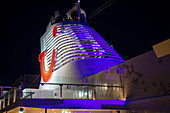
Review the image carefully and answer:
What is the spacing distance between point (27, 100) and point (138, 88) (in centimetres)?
479

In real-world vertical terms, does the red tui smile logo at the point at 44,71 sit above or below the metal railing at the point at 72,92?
above

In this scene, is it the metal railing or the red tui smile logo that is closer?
the metal railing

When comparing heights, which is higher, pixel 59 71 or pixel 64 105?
pixel 59 71

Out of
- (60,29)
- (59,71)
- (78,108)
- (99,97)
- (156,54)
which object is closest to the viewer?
(156,54)

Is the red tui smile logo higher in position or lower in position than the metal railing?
higher

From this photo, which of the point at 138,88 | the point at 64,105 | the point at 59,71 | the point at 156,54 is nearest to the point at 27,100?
the point at 64,105

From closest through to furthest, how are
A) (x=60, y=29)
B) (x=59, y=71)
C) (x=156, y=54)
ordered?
(x=156, y=54) → (x=59, y=71) → (x=60, y=29)

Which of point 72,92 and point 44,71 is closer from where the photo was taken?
point 72,92

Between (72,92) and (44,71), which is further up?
(44,71)

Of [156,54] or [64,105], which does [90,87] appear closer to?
[64,105]

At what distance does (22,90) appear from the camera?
380 inches

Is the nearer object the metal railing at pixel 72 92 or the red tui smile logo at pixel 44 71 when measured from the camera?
the metal railing at pixel 72 92

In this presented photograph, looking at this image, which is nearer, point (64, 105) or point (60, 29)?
point (64, 105)

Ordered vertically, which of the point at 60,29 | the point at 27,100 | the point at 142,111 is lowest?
the point at 142,111
